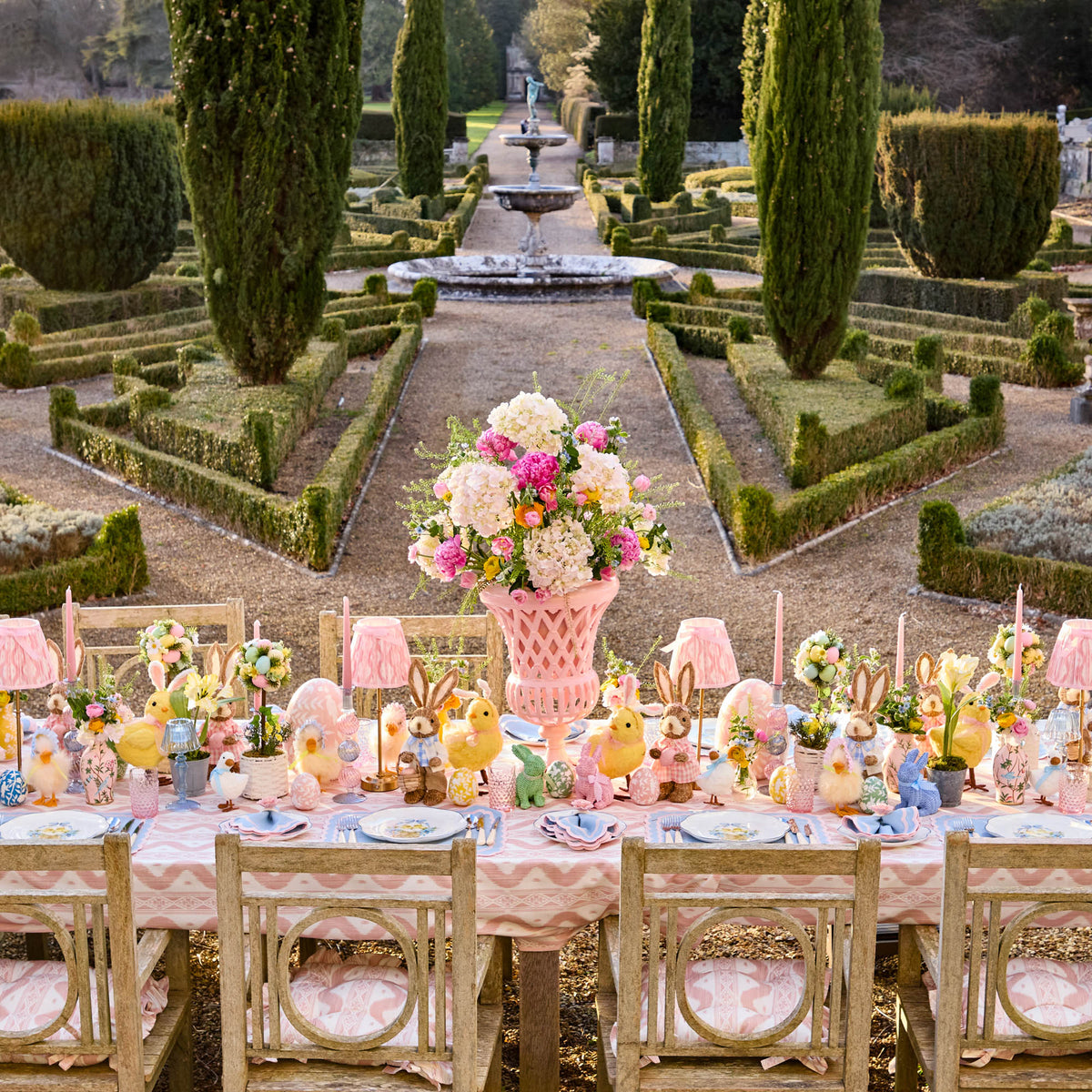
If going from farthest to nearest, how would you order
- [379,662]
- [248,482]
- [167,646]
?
[248,482] < [167,646] < [379,662]

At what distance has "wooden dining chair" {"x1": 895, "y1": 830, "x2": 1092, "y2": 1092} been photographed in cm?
285

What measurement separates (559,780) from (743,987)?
77 cm

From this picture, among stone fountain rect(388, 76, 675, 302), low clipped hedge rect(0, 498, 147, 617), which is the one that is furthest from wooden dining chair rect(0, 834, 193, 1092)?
stone fountain rect(388, 76, 675, 302)

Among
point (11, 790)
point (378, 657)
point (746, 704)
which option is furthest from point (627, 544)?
point (11, 790)

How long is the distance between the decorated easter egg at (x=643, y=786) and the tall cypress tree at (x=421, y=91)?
21926 mm

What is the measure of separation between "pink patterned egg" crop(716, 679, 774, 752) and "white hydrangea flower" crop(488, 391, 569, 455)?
0.90 metres

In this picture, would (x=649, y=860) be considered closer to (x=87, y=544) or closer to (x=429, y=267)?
(x=87, y=544)

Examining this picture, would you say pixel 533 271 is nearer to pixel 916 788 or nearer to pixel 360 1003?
pixel 916 788

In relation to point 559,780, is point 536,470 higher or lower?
higher

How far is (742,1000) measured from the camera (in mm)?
3131

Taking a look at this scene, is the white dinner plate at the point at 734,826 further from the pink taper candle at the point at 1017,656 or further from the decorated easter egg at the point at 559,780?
the pink taper candle at the point at 1017,656

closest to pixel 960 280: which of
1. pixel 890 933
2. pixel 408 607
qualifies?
pixel 408 607

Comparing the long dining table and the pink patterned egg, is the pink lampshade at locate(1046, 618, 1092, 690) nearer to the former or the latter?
the long dining table

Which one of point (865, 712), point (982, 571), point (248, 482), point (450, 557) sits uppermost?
point (450, 557)
